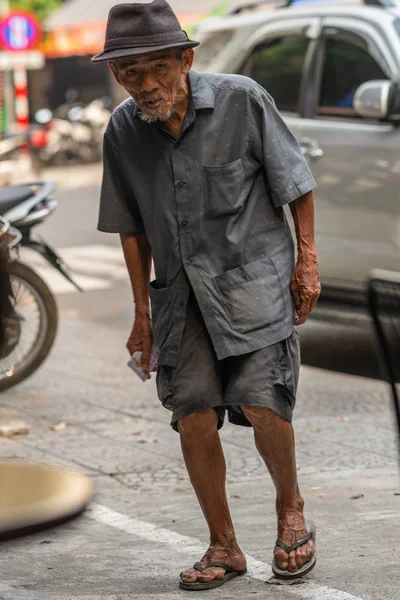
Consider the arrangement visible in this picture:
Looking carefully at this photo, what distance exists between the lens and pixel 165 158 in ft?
15.2

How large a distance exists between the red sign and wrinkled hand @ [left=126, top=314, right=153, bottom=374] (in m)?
24.6

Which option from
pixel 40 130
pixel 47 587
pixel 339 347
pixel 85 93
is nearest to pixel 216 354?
pixel 47 587

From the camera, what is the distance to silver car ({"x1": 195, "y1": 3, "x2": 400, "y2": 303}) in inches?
327

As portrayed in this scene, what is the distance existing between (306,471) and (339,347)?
10.0ft

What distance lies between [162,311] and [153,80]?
77 cm

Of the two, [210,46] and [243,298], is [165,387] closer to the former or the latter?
[243,298]

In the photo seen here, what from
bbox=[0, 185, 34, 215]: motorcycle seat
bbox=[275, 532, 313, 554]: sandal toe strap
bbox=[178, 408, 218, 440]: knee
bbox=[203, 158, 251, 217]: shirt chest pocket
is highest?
bbox=[203, 158, 251, 217]: shirt chest pocket

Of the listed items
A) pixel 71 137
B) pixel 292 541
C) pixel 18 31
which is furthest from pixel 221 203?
pixel 71 137

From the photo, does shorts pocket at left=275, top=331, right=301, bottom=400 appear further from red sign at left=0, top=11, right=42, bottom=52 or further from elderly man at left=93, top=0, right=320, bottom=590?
red sign at left=0, top=11, right=42, bottom=52

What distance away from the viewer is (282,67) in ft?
30.4

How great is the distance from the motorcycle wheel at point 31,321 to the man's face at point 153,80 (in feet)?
12.2

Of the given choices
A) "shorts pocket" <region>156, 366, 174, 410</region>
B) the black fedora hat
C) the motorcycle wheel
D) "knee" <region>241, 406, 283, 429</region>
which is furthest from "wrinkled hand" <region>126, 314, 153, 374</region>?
the motorcycle wheel

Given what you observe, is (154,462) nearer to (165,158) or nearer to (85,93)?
(165,158)

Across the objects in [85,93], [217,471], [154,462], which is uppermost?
[217,471]
